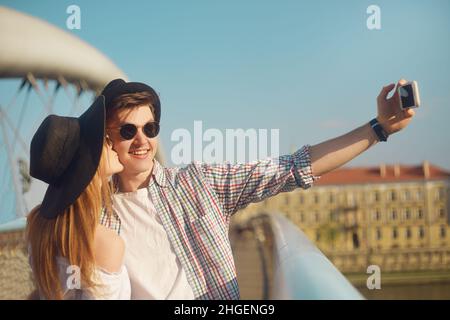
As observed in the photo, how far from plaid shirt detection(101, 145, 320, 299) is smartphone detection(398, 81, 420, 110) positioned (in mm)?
257

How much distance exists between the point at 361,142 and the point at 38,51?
6.96ft

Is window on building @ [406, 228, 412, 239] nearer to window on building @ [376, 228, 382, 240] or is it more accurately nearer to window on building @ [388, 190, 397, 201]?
window on building @ [388, 190, 397, 201]

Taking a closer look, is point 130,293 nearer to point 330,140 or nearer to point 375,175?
point 330,140

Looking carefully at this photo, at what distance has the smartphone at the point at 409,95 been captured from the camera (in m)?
1.52

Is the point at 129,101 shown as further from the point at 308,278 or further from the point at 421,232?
the point at 421,232

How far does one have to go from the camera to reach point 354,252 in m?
29.0

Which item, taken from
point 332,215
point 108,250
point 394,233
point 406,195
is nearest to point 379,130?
point 108,250

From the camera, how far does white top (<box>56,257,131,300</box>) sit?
4.68 ft

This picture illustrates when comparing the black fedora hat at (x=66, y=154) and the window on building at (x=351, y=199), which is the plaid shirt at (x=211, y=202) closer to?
the black fedora hat at (x=66, y=154)

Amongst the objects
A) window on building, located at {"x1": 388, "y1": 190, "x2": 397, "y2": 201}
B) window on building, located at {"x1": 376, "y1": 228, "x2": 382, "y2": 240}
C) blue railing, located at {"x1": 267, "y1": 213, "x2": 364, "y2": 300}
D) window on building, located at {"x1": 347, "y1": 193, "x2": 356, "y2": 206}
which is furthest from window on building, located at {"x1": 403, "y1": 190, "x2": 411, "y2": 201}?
blue railing, located at {"x1": 267, "y1": 213, "x2": 364, "y2": 300}

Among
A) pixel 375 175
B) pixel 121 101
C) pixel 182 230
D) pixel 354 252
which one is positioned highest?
pixel 375 175

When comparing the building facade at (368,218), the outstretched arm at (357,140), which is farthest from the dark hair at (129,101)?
the building facade at (368,218)

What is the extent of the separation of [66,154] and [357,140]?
710mm
